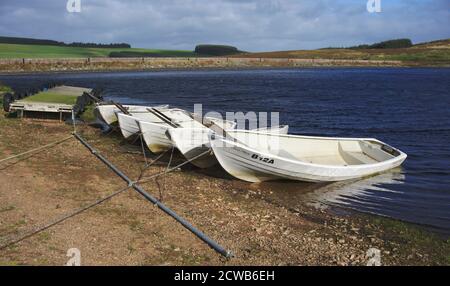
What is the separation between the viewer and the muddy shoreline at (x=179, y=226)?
26.9 ft

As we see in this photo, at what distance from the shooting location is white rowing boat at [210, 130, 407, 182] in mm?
13555

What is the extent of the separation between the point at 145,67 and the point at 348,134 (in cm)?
8934

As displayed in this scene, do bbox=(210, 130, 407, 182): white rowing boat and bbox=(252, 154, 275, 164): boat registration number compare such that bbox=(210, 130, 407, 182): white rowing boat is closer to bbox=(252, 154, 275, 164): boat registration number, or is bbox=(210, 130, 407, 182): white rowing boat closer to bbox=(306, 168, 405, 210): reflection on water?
bbox=(252, 154, 275, 164): boat registration number

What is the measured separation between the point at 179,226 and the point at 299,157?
27.1 ft

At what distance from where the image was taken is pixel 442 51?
489ft

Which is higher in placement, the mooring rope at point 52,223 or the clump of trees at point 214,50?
the clump of trees at point 214,50

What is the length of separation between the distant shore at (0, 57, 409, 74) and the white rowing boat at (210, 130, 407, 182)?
76.5 metres

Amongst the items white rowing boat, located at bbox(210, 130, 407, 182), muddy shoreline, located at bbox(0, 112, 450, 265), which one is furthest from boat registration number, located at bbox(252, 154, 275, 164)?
muddy shoreline, located at bbox(0, 112, 450, 265)

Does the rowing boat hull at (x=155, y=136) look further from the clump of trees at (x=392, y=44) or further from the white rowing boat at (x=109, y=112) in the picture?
the clump of trees at (x=392, y=44)

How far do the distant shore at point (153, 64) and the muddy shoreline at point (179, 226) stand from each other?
77.6m

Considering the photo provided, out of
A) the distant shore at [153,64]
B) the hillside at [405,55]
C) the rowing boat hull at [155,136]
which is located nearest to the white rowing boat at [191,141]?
the rowing boat hull at [155,136]

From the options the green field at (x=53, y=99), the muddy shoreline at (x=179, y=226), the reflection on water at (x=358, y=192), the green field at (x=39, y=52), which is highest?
the green field at (x=39, y=52)
